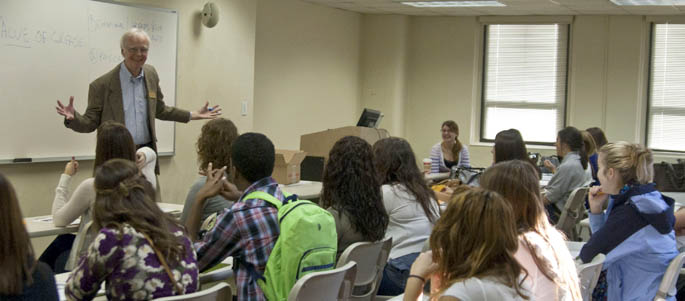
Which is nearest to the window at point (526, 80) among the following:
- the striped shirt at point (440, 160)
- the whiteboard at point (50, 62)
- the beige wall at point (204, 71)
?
the striped shirt at point (440, 160)

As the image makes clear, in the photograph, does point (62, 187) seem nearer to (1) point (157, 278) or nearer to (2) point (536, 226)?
(1) point (157, 278)

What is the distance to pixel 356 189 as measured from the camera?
11.3 ft

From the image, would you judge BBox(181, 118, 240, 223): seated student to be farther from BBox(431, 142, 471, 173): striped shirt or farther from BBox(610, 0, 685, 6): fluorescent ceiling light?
BBox(610, 0, 685, 6): fluorescent ceiling light

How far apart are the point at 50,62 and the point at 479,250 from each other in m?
4.10

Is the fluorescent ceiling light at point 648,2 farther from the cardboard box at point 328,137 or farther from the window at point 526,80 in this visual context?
the cardboard box at point 328,137

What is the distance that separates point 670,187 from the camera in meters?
7.63

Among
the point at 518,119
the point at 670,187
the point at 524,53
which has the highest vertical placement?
the point at 524,53

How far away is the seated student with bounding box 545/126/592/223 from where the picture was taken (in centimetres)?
565

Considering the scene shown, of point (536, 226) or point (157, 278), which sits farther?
point (536, 226)

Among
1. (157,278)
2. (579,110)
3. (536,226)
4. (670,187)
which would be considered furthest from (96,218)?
(579,110)

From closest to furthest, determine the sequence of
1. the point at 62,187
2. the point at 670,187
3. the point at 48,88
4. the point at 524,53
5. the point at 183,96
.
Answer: the point at 62,187
the point at 48,88
the point at 183,96
the point at 670,187
the point at 524,53

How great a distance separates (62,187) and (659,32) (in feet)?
26.4

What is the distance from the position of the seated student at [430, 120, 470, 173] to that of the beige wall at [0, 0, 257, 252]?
6.33 feet

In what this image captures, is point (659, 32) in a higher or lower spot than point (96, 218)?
higher
